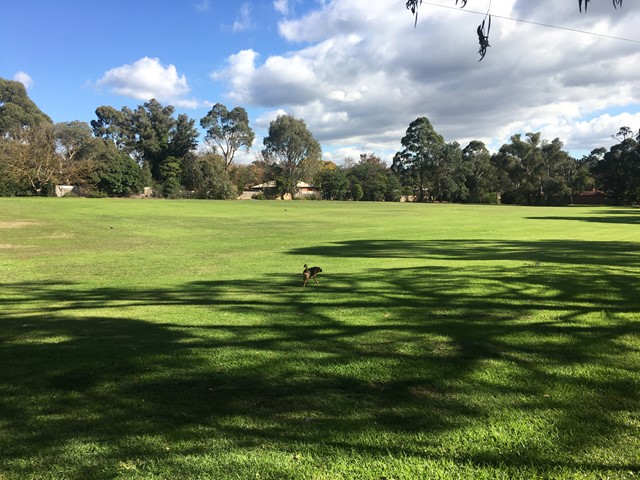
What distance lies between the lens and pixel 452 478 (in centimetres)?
291

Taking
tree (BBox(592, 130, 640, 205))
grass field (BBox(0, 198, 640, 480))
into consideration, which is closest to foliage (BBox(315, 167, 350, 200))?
tree (BBox(592, 130, 640, 205))

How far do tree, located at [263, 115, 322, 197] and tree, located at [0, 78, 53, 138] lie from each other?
50845 mm

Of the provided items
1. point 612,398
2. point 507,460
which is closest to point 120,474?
point 507,460

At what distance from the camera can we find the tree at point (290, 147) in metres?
95.6

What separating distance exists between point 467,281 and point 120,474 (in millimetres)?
7993

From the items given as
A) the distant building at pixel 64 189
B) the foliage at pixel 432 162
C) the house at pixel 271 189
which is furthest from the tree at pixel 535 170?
the distant building at pixel 64 189

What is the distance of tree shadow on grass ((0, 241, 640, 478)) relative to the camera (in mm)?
3266

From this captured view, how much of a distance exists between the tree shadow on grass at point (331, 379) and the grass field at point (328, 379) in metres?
0.02

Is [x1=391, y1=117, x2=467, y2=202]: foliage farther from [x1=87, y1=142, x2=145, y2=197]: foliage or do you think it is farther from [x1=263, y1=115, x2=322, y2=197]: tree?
[x1=87, y1=142, x2=145, y2=197]: foliage

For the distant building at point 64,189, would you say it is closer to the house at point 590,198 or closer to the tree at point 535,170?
the tree at point 535,170

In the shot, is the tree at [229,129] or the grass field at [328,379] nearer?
the grass field at [328,379]

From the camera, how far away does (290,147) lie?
97188mm

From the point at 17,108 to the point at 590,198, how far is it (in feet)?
435

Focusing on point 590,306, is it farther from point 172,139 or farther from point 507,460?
point 172,139
